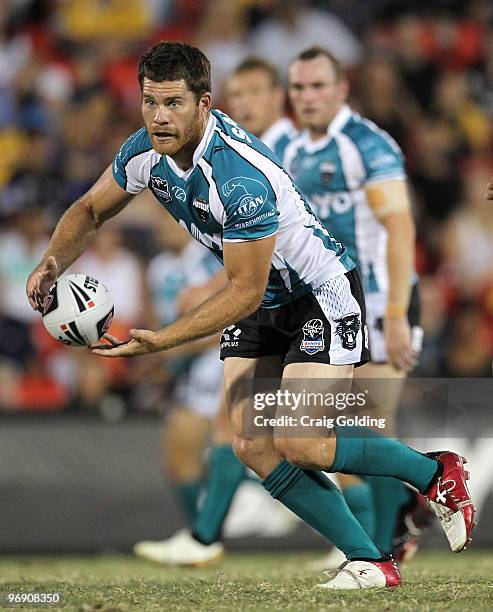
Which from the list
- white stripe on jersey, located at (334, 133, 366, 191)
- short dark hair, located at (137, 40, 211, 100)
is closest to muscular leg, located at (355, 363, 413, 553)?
white stripe on jersey, located at (334, 133, 366, 191)

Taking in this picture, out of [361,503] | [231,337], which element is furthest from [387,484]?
[231,337]

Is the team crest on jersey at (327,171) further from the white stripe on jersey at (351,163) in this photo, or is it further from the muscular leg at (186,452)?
the muscular leg at (186,452)

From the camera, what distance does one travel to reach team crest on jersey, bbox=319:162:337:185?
6.71 meters

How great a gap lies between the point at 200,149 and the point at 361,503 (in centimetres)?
273

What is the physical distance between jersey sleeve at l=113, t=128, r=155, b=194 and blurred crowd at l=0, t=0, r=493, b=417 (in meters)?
4.42

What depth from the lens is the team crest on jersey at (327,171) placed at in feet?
22.0

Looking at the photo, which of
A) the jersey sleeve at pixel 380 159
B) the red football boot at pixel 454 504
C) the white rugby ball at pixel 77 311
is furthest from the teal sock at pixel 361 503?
the white rugby ball at pixel 77 311

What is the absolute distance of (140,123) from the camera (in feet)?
37.1

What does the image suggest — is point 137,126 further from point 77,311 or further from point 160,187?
point 77,311

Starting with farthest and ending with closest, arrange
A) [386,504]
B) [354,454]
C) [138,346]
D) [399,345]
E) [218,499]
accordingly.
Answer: [218,499] < [386,504] < [399,345] < [354,454] < [138,346]

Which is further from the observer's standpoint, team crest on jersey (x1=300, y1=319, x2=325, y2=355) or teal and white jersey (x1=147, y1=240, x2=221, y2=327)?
teal and white jersey (x1=147, y1=240, x2=221, y2=327)

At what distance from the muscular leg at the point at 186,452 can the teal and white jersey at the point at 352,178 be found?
2.03 m

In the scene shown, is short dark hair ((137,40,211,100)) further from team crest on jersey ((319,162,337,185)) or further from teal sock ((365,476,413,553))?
teal sock ((365,476,413,553))

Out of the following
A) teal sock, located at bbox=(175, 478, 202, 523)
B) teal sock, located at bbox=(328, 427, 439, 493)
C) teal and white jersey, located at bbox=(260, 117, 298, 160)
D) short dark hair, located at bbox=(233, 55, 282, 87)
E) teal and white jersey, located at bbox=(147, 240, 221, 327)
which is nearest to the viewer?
teal sock, located at bbox=(328, 427, 439, 493)
